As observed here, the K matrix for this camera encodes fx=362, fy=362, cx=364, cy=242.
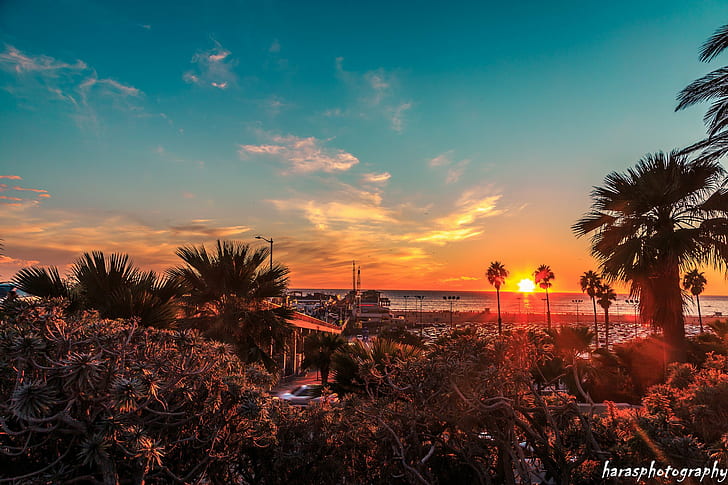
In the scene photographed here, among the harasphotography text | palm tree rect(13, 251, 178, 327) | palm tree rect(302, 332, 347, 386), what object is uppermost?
palm tree rect(13, 251, 178, 327)

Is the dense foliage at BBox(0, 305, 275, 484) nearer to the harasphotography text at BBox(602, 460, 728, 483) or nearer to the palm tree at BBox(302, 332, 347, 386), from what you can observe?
the harasphotography text at BBox(602, 460, 728, 483)

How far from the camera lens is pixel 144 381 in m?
3.52

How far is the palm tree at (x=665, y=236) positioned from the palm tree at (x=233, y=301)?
1043 centimetres

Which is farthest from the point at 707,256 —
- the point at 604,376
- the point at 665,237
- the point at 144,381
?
the point at 144,381

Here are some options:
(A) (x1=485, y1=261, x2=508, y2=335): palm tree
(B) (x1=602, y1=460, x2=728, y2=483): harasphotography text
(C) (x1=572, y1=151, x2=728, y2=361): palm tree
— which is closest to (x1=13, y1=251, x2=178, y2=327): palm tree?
(B) (x1=602, y1=460, x2=728, y2=483): harasphotography text

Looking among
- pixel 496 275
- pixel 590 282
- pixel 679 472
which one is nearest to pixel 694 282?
pixel 590 282

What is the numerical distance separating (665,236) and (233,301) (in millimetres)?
12564

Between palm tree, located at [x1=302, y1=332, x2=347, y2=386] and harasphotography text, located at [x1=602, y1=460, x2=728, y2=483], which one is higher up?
harasphotography text, located at [x1=602, y1=460, x2=728, y2=483]

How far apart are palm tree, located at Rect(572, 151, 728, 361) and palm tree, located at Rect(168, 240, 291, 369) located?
10.4 metres

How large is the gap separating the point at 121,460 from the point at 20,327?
2.02 metres

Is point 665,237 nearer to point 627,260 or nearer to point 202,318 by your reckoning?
point 627,260

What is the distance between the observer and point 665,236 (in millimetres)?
10227

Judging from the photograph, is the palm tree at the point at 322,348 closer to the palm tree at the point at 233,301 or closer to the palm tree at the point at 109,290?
the palm tree at the point at 233,301

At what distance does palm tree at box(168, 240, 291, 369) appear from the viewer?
1061 centimetres
